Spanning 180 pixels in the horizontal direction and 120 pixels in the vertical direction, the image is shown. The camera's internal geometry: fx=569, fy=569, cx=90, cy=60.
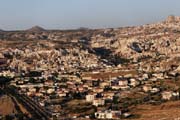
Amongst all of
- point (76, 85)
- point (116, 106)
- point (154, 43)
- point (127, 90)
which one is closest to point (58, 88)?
point (76, 85)

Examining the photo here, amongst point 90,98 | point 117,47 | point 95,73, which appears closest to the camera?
point 90,98

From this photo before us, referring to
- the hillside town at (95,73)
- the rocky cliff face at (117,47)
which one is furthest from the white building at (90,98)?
the rocky cliff face at (117,47)

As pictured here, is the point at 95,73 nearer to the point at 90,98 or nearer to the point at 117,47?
the point at 90,98

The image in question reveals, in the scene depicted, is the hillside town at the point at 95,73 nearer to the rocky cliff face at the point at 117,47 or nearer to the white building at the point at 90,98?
the rocky cliff face at the point at 117,47

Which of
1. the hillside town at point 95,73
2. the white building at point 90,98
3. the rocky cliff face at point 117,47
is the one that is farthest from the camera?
the rocky cliff face at point 117,47

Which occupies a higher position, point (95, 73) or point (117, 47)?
point (117, 47)

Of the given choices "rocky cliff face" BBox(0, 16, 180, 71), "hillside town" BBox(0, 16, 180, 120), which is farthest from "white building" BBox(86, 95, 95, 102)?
"rocky cliff face" BBox(0, 16, 180, 71)

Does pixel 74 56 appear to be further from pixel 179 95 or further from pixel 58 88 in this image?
pixel 179 95

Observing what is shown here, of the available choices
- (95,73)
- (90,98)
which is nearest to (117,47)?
(95,73)
